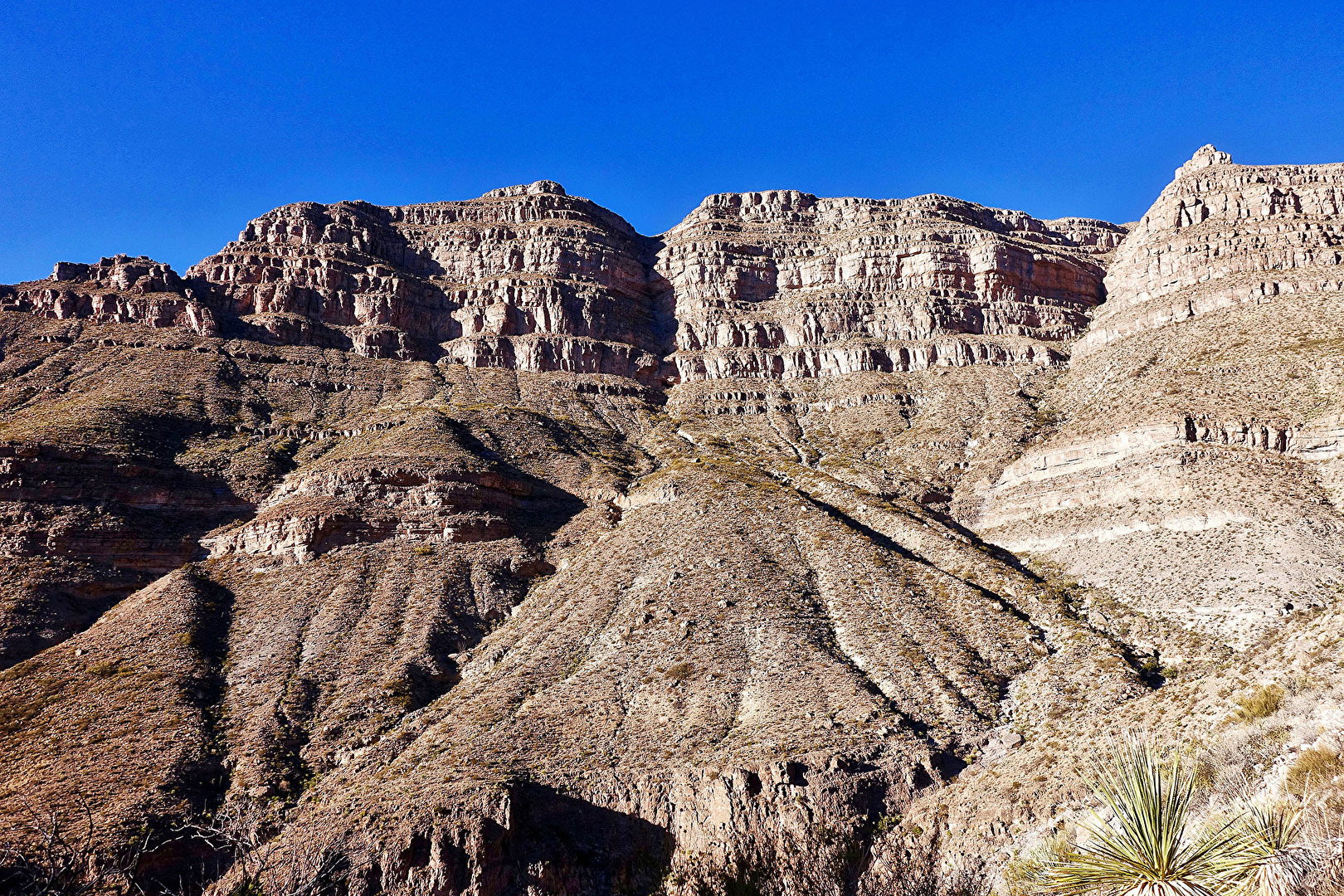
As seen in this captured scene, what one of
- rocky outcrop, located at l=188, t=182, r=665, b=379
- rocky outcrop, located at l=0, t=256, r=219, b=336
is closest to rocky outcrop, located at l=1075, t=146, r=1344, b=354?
rocky outcrop, located at l=188, t=182, r=665, b=379

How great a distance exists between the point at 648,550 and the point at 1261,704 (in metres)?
40.6

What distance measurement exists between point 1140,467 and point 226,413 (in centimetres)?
8444

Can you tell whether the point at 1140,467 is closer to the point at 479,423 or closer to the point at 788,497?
the point at 788,497

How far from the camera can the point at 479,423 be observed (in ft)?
292

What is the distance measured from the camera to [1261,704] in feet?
83.4

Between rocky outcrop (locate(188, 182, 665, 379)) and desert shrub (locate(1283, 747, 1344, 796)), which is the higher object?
rocky outcrop (locate(188, 182, 665, 379))

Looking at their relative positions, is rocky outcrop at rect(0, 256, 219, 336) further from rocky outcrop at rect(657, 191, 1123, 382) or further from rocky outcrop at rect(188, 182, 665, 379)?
rocky outcrop at rect(657, 191, 1123, 382)

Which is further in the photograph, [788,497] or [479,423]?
[479,423]

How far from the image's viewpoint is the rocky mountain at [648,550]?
3456 cm

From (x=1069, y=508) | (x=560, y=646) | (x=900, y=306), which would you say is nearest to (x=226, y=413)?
(x=560, y=646)

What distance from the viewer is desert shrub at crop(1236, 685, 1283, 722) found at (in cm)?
2492

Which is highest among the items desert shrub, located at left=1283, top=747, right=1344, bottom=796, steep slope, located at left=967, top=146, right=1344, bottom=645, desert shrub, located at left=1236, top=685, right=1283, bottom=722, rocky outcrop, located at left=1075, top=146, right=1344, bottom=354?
rocky outcrop, located at left=1075, top=146, right=1344, bottom=354

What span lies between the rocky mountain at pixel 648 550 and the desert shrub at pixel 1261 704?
67cm

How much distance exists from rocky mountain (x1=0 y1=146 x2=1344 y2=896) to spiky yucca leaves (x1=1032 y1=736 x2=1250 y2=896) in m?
8.13
